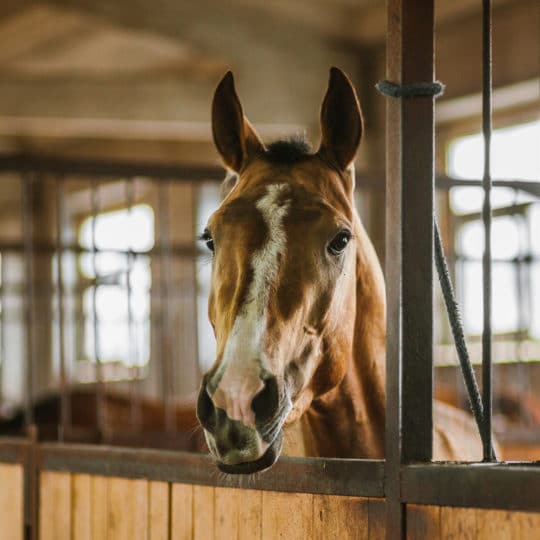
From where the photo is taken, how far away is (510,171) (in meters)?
6.98

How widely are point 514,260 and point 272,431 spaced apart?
9.30ft

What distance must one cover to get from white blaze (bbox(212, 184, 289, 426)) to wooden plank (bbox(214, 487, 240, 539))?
461mm

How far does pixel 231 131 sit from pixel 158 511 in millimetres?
857

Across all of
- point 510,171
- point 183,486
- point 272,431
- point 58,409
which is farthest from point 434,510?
point 510,171

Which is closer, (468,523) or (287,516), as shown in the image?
(468,523)

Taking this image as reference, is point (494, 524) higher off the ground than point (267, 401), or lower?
lower

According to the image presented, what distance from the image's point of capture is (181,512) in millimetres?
2064

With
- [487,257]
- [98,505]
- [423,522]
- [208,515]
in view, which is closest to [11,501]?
[98,505]

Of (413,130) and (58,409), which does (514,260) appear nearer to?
(58,409)

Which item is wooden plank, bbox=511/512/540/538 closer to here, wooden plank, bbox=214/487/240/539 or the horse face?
the horse face

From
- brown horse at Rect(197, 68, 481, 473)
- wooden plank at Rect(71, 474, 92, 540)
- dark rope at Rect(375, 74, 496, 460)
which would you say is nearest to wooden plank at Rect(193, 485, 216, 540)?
brown horse at Rect(197, 68, 481, 473)

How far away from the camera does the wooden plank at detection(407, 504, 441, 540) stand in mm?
1474

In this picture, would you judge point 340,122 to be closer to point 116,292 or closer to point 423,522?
point 423,522

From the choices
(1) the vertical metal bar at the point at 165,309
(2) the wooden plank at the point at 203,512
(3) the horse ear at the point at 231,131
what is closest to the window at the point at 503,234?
(1) the vertical metal bar at the point at 165,309
